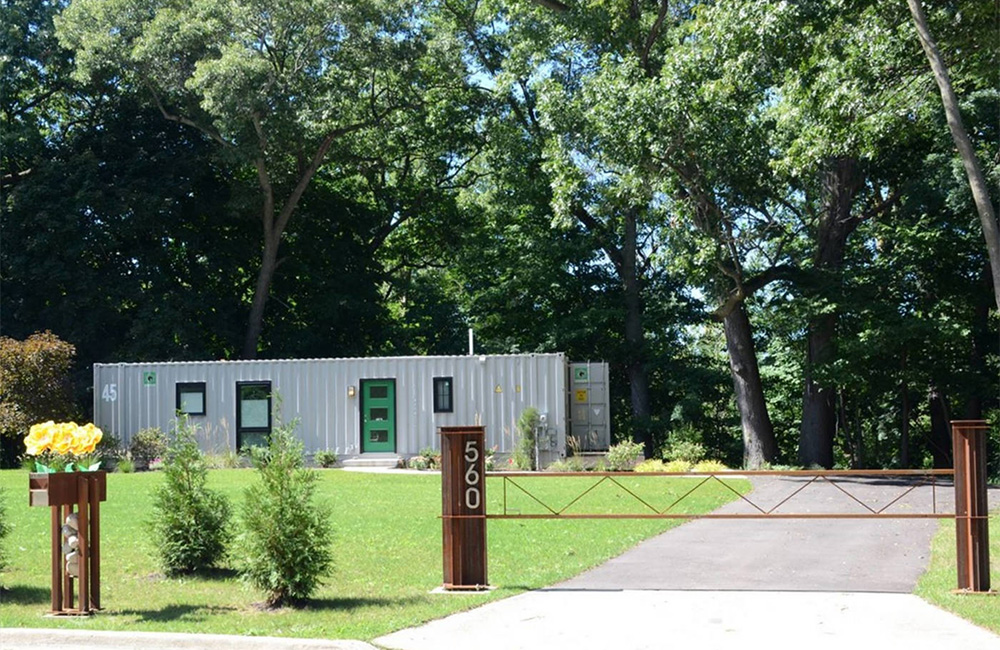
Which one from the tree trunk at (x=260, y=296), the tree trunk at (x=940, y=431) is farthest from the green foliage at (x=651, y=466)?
the tree trunk at (x=260, y=296)

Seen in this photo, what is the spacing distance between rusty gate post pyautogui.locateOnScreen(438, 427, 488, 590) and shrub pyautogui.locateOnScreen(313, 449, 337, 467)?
19.2 meters

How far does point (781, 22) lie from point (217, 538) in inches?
549

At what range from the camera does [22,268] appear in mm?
37688

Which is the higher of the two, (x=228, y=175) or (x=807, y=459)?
(x=228, y=175)

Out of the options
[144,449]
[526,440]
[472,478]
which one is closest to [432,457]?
[526,440]

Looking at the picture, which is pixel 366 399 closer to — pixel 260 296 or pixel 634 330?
pixel 634 330

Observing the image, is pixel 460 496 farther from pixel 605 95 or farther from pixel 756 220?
pixel 756 220

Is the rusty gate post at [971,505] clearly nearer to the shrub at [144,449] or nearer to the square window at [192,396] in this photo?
the shrub at [144,449]

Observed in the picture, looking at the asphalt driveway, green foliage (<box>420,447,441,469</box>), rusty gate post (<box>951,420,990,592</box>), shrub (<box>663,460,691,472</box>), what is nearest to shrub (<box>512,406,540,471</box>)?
green foliage (<box>420,447,441,469</box>)

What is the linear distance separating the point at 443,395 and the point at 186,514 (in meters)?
18.6

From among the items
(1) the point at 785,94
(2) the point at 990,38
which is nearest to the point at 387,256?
(1) the point at 785,94

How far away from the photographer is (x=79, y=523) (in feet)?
31.8

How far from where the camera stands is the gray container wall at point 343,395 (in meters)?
29.3

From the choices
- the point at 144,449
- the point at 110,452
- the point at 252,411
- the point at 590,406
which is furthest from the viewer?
the point at 252,411
